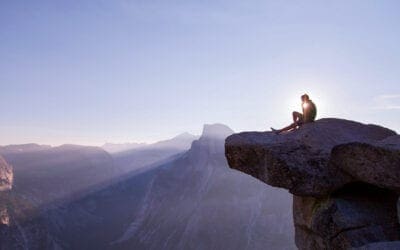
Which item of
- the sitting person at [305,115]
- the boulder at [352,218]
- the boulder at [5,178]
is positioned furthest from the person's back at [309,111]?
the boulder at [5,178]

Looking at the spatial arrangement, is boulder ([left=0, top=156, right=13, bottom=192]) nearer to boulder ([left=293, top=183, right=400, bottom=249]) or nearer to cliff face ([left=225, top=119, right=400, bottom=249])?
cliff face ([left=225, top=119, right=400, bottom=249])

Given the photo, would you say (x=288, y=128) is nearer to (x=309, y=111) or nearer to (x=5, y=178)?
(x=309, y=111)

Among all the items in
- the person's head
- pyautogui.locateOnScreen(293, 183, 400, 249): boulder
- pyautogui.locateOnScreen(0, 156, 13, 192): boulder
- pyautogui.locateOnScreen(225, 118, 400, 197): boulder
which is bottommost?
pyautogui.locateOnScreen(0, 156, 13, 192): boulder

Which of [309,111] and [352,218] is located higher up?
[309,111]

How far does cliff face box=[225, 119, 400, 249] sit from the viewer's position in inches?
596

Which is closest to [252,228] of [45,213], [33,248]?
[33,248]

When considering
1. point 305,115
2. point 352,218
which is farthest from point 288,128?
point 352,218

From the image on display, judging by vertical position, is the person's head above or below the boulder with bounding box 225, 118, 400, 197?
above

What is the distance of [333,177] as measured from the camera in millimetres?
16469

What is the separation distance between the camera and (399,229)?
15859 millimetres

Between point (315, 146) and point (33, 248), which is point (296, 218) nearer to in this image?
point (315, 146)

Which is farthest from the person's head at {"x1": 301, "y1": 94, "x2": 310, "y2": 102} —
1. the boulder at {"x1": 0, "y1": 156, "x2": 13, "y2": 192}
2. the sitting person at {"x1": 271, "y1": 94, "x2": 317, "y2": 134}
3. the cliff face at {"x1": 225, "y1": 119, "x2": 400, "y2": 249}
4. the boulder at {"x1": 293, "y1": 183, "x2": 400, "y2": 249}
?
the boulder at {"x1": 0, "y1": 156, "x2": 13, "y2": 192}

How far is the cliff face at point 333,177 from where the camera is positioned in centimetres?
1513

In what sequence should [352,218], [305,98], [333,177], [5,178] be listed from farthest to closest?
[5,178], [305,98], [333,177], [352,218]
